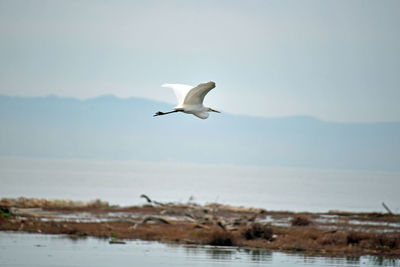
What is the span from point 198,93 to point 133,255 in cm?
783

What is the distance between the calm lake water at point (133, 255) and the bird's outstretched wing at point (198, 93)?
5.89 meters

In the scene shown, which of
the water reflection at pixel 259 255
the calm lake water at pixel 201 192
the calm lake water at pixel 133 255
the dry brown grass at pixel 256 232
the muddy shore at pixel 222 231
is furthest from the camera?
the calm lake water at pixel 201 192

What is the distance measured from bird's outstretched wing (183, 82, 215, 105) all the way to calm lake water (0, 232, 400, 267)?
19.3ft

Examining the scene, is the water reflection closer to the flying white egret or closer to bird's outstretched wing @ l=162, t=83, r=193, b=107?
the flying white egret

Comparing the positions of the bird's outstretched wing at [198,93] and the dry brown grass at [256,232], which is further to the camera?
the dry brown grass at [256,232]

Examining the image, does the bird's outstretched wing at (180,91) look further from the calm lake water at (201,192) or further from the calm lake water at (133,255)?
the calm lake water at (201,192)

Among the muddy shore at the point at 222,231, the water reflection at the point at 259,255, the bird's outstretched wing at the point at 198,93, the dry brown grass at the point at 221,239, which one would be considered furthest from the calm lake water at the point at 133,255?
the bird's outstretched wing at the point at 198,93

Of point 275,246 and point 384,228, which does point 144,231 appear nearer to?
point 275,246

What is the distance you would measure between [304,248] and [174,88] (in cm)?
930

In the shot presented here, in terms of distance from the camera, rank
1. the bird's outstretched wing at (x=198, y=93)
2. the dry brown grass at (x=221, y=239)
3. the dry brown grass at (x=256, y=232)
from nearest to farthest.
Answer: the bird's outstretched wing at (x=198, y=93) < the dry brown grass at (x=221, y=239) < the dry brown grass at (x=256, y=232)

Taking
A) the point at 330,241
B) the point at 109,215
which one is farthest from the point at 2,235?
the point at 330,241

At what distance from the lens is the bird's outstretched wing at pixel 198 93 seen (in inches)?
704

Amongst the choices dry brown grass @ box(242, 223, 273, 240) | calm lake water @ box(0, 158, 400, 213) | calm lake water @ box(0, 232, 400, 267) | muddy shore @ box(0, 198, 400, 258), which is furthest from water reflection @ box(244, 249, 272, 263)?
calm lake water @ box(0, 158, 400, 213)

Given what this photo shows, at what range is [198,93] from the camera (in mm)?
18516
